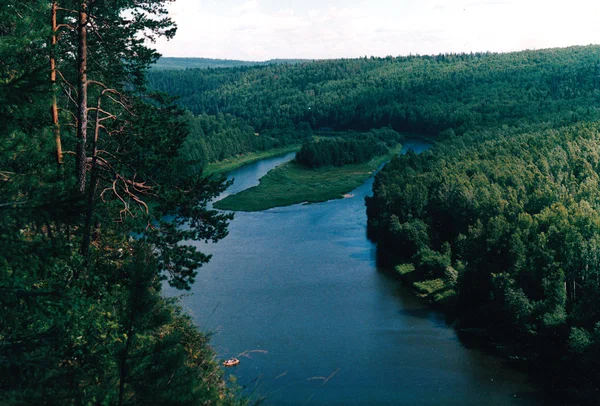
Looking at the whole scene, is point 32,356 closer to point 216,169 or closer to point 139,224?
point 139,224

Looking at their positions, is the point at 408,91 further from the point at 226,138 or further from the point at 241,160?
the point at 241,160

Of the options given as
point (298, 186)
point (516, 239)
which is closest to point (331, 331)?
point (516, 239)

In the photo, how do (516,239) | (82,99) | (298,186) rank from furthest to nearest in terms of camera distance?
(298,186)
(516,239)
(82,99)

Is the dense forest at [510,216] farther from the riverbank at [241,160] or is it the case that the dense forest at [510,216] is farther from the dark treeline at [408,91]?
the riverbank at [241,160]

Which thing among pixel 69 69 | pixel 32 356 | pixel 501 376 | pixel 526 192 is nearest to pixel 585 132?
pixel 526 192

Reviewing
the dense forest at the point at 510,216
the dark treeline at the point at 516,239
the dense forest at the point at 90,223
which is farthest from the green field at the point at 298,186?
the dense forest at the point at 90,223

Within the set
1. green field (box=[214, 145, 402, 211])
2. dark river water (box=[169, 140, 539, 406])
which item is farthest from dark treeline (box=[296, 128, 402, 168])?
dark river water (box=[169, 140, 539, 406])
